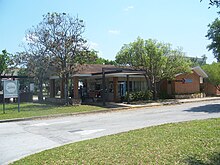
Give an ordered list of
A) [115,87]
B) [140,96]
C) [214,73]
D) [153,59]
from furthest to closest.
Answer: [214,73] < [115,87] < [140,96] < [153,59]

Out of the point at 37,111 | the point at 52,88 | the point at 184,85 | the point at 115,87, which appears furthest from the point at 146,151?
the point at 184,85

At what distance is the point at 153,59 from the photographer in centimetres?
2684

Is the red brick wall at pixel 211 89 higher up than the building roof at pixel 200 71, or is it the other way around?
the building roof at pixel 200 71

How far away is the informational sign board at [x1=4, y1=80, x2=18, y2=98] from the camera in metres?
19.4

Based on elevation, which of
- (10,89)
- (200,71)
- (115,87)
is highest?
(200,71)

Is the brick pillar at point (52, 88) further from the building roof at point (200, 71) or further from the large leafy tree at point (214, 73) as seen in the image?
the large leafy tree at point (214, 73)

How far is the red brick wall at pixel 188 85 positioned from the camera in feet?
107

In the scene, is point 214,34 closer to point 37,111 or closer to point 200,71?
point 200,71

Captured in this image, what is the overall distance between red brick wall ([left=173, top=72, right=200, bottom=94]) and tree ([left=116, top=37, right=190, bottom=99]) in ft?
12.7

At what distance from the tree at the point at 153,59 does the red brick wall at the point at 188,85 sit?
12.7ft

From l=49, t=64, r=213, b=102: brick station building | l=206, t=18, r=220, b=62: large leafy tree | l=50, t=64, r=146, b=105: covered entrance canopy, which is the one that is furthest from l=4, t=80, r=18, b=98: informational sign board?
l=206, t=18, r=220, b=62: large leafy tree

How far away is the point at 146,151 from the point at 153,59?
20866mm

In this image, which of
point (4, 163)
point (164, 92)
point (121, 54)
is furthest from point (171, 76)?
point (4, 163)

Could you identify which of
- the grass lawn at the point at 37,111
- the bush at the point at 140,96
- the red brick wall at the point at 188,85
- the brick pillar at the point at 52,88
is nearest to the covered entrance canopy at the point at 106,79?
the brick pillar at the point at 52,88
